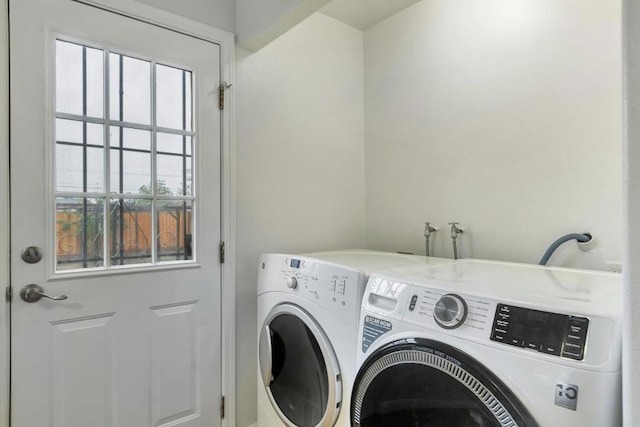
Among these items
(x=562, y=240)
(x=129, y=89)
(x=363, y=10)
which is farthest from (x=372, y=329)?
(x=363, y=10)

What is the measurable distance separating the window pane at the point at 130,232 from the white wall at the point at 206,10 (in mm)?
902

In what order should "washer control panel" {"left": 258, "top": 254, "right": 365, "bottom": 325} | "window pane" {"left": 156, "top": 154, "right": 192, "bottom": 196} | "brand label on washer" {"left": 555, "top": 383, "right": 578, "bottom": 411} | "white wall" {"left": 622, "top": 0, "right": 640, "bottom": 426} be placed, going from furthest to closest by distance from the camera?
1. "window pane" {"left": 156, "top": 154, "right": 192, "bottom": 196}
2. "washer control panel" {"left": 258, "top": 254, "right": 365, "bottom": 325}
3. "brand label on washer" {"left": 555, "top": 383, "right": 578, "bottom": 411}
4. "white wall" {"left": 622, "top": 0, "right": 640, "bottom": 426}

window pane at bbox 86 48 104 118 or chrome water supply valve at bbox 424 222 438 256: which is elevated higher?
window pane at bbox 86 48 104 118

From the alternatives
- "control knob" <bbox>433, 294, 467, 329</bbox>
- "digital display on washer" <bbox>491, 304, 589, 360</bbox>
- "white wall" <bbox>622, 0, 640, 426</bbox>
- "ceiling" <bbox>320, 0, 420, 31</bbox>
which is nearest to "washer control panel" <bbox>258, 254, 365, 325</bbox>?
"control knob" <bbox>433, 294, 467, 329</bbox>

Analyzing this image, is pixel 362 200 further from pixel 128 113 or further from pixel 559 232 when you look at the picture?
pixel 128 113

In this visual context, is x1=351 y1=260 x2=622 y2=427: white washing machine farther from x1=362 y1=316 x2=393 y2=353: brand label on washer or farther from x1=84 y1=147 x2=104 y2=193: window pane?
x1=84 y1=147 x2=104 y2=193: window pane

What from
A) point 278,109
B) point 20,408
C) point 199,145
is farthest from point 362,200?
point 20,408

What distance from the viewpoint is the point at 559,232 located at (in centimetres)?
149

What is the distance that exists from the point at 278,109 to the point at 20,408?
1.72 metres

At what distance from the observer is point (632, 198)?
1.50 feet

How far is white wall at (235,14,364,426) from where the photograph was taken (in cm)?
183

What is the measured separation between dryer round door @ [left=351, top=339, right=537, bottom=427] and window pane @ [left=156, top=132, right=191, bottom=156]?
126 cm

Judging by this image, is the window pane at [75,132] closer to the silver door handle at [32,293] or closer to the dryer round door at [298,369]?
the silver door handle at [32,293]

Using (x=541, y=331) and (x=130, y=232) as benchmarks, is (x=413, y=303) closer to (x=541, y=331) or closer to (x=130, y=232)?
(x=541, y=331)
